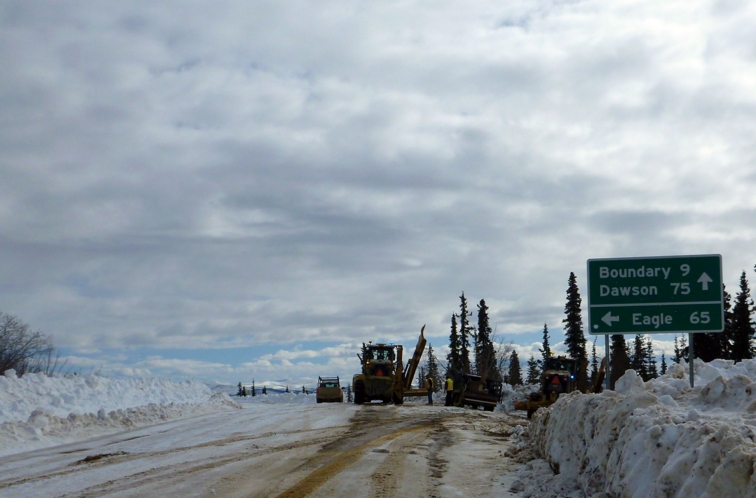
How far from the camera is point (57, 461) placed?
14359 millimetres

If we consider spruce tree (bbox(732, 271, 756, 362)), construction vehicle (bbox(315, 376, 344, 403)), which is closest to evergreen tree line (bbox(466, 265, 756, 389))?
spruce tree (bbox(732, 271, 756, 362))

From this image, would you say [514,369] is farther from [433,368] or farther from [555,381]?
[555,381]

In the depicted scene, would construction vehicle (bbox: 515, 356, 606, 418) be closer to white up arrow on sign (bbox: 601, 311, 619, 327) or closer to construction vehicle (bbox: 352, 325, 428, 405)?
construction vehicle (bbox: 352, 325, 428, 405)

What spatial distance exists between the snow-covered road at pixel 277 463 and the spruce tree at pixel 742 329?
4153cm

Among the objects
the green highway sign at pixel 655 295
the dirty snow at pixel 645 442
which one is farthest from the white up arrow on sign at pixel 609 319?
the dirty snow at pixel 645 442

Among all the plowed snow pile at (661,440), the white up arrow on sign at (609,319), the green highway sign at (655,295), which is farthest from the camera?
the white up arrow on sign at (609,319)

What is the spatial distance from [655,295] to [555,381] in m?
19.9

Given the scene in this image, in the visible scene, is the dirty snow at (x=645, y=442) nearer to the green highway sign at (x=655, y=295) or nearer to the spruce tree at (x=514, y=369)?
the green highway sign at (x=655, y=295)

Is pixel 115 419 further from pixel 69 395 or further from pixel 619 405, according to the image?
pixel 619 405

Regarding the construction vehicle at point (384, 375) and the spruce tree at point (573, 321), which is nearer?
the construction vehicle at point (384, 375)

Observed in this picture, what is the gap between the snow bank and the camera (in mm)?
19250

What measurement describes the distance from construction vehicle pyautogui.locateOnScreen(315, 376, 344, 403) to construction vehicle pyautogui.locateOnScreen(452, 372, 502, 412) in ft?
42.2

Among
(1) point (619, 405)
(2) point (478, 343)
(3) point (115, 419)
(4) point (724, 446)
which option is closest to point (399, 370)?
(3) point (115, 419)

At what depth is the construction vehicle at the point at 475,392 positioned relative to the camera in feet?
116
